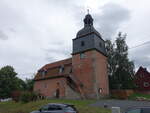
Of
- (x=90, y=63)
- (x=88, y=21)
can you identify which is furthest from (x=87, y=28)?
(x=90, y=63)

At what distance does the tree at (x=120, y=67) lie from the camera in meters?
42.6

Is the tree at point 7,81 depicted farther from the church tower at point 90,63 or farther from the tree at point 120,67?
the tree at point 120,67

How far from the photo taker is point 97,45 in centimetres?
3781

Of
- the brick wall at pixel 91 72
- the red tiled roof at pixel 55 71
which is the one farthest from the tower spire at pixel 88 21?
the red tiled roof at pixel 55 71

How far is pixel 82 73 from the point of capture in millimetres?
37062

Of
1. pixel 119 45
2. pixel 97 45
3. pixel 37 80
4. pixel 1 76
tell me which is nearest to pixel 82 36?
pixel 97 45

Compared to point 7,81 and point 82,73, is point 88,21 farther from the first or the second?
point 7,81

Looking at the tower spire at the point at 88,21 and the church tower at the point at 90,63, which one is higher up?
the tower spire at the point at 88,21

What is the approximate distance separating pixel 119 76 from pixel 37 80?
2007 centimetres

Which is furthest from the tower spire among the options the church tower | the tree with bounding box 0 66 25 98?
the tree with bounding box 0 66 25 98

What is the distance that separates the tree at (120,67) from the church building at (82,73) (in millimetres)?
5379

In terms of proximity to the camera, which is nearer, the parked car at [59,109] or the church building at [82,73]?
→ the parked car at [59,109]

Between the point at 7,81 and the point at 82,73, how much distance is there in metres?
22.9

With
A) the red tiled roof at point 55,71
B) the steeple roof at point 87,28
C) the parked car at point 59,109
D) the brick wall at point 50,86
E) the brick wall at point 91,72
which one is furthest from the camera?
the steeple roof at point 87,28
